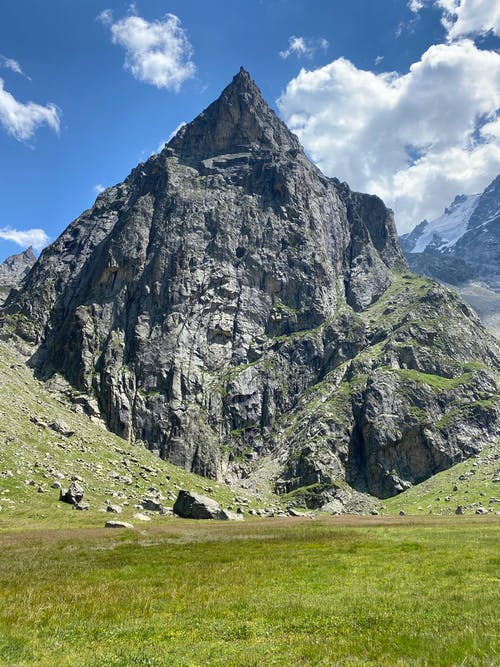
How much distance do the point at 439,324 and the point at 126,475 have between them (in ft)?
485

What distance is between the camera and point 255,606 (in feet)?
56.4

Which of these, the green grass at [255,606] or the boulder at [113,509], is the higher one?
the green grass at [255,606]

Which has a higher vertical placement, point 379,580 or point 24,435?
point 379,580

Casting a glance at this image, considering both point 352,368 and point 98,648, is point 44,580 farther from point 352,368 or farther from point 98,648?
point 352,368

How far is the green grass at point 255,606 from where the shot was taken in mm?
12172

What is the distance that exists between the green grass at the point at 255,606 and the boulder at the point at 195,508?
1545 inches

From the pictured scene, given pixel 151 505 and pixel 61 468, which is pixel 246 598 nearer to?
pixel 151 505

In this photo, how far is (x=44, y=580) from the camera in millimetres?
22453

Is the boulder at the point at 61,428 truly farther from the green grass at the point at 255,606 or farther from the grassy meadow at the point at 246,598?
the green grass at the point at 255,606

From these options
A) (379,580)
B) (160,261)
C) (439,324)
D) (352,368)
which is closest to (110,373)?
(160,261)

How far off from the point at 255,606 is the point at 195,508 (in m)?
56.2

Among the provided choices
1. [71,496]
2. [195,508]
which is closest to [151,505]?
[195,508]

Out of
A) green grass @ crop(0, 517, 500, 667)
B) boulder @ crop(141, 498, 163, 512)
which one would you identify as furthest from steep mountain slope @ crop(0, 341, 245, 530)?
green grass @ crop(0, 517, 500, 667)

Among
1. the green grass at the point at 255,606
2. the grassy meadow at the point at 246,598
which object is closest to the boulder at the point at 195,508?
the grassy meadow at the point at 246,598
